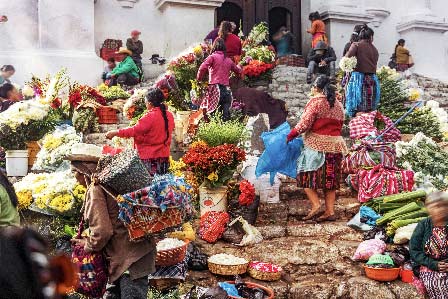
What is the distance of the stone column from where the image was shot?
17.0 metres

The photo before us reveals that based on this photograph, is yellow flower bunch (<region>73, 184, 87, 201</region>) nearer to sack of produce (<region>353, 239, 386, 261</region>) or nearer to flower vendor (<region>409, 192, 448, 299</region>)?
sack of produce (<region>353, 239, 386, 261</region>)

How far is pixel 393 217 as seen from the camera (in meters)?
6.82

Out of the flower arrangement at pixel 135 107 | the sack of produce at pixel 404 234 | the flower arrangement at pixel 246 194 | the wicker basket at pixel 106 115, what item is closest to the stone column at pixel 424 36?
the flower arrangement at pixel 135 107

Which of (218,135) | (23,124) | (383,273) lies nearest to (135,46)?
(23,124)

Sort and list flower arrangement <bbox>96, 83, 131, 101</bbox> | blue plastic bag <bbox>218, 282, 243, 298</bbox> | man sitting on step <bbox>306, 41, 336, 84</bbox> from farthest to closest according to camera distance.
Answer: man sitting on step <bbox>306, 41, 336, 84</bbox> → flower arrangement <bbox>96, 83, 131, 101</bbox> → blue plastic bag <bbox>218, 282, 243, 298</bbox>

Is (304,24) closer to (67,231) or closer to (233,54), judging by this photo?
(233,54)

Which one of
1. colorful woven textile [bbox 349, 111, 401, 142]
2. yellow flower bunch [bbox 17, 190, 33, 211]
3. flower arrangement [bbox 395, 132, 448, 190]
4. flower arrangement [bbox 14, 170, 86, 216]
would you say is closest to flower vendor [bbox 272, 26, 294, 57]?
colorful woven textile [bbox 349, 111, 401, 142]

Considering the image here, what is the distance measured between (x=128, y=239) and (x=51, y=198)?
257 centimetres

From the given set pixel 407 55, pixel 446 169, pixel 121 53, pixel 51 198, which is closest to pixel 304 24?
pixel 407 55

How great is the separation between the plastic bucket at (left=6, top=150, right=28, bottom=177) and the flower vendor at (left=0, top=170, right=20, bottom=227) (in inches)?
180

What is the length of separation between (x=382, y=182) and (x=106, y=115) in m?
4.89

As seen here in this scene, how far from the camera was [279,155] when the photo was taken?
281 inches

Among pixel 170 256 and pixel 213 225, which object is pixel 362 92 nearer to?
pixel 213 225

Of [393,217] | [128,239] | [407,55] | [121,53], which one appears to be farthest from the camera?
[407,55]
